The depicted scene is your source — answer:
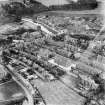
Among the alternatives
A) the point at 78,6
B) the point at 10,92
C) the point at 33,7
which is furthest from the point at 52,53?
the point at 78,6

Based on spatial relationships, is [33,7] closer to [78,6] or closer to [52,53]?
[78,6]

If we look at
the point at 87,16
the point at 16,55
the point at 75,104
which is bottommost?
the point at 75,104

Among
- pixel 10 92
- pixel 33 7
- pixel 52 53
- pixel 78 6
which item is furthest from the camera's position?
pixel 78 6

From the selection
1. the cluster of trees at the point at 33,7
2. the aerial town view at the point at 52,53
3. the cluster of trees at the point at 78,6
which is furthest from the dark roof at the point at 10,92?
the cluster of trees at the point at 78,6

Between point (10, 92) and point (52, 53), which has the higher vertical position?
point (52, 53)

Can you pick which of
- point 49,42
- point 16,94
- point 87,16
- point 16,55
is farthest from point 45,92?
point 87,16

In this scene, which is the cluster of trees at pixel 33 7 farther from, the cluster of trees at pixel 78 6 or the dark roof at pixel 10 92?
the dark roof at pixel 10 92

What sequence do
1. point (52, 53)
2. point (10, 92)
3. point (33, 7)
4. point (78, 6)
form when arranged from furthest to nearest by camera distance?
point (78, 6), point (33, 7), point (52, 53), point (10, 92)

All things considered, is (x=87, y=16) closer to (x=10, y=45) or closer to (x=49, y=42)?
(x=49, y=42)
